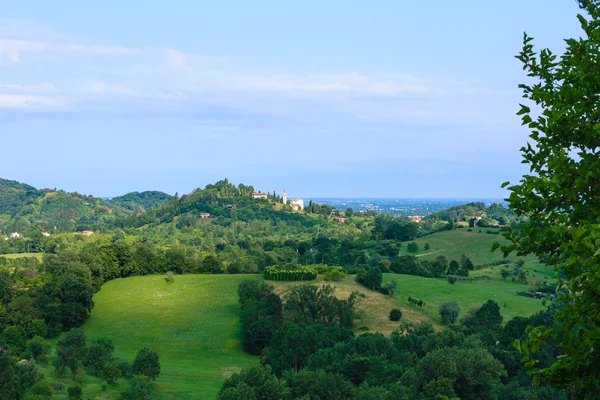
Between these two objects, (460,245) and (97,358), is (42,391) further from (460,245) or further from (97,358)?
(460,245)

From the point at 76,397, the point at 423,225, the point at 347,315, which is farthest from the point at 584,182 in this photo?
the point at 423,225

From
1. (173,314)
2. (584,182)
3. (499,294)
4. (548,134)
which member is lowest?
(173,314)

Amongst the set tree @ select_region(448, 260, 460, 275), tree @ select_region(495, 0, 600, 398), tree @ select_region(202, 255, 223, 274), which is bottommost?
tree @ select_region(202, 255, 223, 274)

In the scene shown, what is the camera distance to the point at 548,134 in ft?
25.9

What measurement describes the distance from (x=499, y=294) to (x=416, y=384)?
43.5 meters

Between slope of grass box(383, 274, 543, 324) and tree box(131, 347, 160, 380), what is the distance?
116ft

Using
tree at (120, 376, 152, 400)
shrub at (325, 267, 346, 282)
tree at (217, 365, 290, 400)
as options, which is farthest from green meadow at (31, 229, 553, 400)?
tree at (217, 365, 290, 400)

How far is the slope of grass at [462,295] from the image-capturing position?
223 ft

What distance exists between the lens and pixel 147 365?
43594 millimetres

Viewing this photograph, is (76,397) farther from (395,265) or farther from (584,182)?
(395,265)

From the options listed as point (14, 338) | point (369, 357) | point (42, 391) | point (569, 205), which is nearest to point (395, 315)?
point (369, 357)

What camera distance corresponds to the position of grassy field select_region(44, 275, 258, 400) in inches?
1752

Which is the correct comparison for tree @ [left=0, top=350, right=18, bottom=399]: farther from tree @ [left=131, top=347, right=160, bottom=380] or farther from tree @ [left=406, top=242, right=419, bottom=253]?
tree @ [left=406, top=242, right=419, bottom=253]

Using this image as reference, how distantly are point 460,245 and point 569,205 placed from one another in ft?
374
